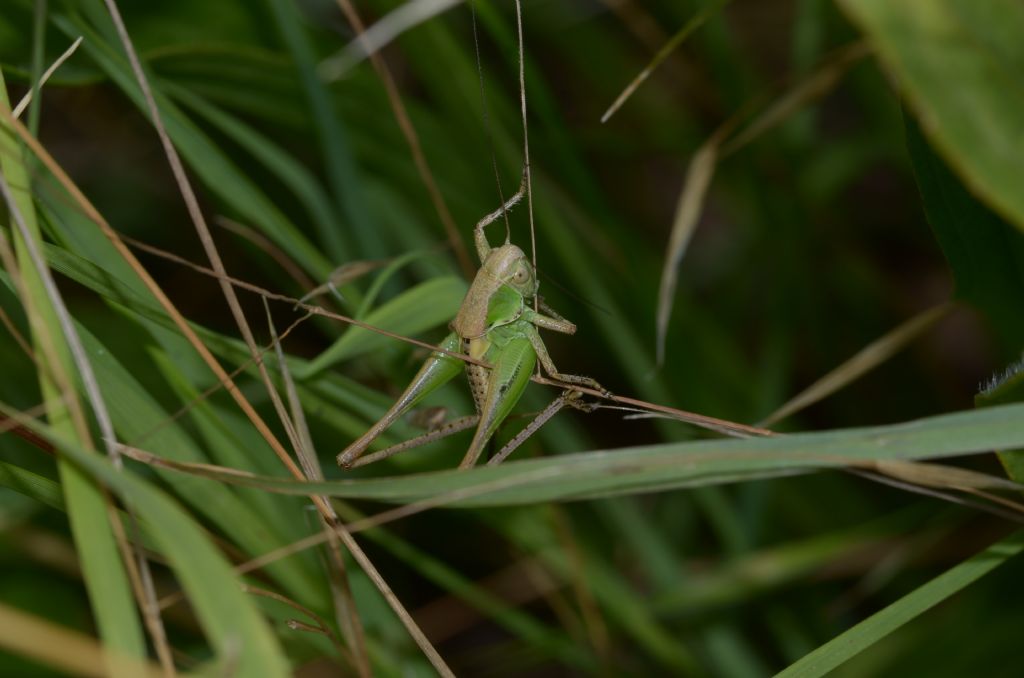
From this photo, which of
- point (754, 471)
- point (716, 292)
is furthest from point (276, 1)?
point (716, 292)

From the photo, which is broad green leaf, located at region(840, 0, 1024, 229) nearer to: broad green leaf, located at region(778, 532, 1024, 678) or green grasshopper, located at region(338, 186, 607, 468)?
broad green leaf, located at region(778, 532, 1024, 678)

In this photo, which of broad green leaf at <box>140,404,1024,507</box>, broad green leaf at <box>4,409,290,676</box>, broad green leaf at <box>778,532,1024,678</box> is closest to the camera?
broad green leaf at <box>4,409,290,676</box>

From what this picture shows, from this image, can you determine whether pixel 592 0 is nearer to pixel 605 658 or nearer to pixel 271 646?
pixel 605 658

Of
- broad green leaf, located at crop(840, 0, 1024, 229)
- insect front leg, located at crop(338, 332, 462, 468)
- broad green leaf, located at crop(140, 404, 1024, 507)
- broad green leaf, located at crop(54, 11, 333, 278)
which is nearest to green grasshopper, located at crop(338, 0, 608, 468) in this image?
insect front leg, located at crop(338, 332, 462, 468)

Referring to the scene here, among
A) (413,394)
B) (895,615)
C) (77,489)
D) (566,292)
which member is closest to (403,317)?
(413,394)

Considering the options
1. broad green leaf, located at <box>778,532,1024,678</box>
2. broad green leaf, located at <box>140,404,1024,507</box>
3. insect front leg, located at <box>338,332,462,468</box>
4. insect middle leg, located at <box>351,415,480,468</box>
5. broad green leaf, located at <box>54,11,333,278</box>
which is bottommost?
broad green leaf, located at <box>778,532,1024,678</box>

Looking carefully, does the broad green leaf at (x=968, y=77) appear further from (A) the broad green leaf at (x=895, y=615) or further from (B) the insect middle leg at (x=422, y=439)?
(B) the insect middle leg at (x=422, y=439)

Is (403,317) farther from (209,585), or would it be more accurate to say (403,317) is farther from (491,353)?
(209,585)

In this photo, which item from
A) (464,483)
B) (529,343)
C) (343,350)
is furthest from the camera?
(529,343)
